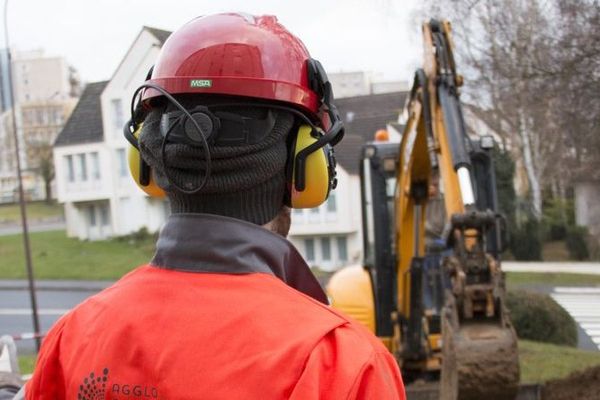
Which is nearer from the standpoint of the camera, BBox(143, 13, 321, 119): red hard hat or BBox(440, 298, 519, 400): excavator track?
BBox(143, 13, 321, 119): red hard hat

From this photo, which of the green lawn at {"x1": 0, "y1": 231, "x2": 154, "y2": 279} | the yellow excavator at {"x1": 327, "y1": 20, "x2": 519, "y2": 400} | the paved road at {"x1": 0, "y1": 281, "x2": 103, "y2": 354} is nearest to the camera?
the yellow excavator at {"x1": 327, "y1": 20, "x2": 519, "y2": 400}

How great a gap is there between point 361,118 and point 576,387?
114 ft

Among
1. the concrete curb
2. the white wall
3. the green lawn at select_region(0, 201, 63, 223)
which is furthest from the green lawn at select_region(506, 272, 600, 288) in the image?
the green lawn at select_region(0, 201, 63, 223)

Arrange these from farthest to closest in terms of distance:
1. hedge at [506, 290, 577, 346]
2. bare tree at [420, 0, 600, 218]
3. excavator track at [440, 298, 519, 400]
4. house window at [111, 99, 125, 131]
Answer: house window at [111, 99, 125, 131] < hedge at [506, 290, 577, 346] < bare tree at [420, 0, 600, 218] < excavator track at [440, 298, 519, 400]

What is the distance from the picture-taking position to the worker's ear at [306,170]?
179 cm

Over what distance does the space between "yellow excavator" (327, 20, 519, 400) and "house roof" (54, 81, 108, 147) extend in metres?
32.4

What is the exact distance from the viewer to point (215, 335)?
153cm

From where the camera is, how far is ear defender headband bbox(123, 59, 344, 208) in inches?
66.6

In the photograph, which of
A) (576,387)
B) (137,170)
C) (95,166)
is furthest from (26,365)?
(95,166)

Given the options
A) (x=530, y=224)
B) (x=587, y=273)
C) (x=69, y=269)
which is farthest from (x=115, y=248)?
(x=587, y=273)

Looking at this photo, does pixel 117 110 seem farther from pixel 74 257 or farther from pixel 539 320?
pixel 539 320

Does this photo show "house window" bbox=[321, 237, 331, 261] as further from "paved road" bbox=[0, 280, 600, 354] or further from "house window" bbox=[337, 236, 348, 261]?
"paved road" bbox=[0, 280, 600, 354]

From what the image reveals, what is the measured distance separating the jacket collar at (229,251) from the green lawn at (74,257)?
108 feet

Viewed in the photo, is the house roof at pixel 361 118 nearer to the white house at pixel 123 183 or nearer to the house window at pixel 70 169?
the white house at pixel 123 183
